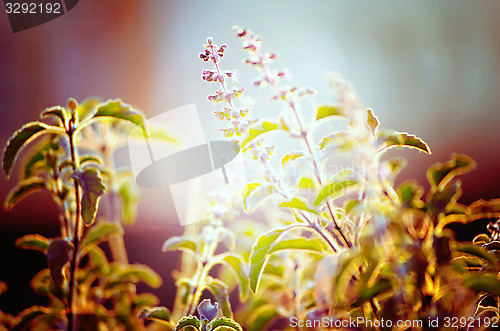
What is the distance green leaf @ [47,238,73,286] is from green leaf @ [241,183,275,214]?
0.24m

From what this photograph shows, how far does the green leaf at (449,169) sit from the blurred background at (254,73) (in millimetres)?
839

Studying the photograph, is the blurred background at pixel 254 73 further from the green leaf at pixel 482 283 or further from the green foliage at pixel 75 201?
the green leaf at pixel 482 283

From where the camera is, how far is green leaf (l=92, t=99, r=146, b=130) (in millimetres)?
518

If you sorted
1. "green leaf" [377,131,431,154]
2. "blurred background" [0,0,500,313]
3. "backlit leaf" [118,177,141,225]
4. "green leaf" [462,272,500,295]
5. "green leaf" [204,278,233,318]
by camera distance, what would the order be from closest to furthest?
"green leaf" [462,272,500,295] → "green leaf" [377,131,431,154] → "green leaf" [204,278,233,318] → "backlit leaf" [118,177,141,225] → "blurred background" [0,0,500,313]

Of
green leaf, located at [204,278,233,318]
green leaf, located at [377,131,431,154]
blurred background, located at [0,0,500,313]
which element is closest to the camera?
green leaf, located at [377,131,431,154]

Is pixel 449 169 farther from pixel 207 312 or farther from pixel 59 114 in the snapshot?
pixel 59 114

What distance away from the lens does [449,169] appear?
443mm

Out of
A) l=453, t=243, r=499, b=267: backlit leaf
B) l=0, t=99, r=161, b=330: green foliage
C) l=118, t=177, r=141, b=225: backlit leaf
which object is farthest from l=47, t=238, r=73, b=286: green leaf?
l=453, t=243, r=499, b=267: backlit leaf

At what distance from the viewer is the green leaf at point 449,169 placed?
0.44 metres

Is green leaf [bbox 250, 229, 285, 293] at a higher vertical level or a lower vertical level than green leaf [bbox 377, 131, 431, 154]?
lower

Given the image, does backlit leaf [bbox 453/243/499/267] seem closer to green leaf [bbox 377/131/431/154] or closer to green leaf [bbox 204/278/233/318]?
green leaf [bbox 377/131/431/154]

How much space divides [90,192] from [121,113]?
0.11 m

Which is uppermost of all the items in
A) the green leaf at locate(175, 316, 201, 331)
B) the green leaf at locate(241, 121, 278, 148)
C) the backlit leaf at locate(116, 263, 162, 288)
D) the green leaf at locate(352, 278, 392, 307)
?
the green leaf at locate(241, 121, 278, 148)

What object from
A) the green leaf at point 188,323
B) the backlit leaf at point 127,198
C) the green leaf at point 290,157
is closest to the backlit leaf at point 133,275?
the backlit leaf at point 127,198
